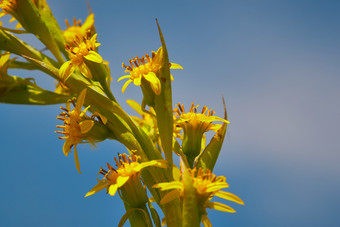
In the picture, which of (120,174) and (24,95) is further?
(24,95)

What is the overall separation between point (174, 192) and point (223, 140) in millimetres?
729

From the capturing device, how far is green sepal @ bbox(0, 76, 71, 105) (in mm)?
2746

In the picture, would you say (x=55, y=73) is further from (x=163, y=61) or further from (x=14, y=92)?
(x=163, y=61)

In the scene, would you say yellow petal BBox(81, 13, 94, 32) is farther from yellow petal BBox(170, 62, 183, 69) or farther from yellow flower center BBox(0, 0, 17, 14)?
yellow petal BBox(170, 62, 183, 69)

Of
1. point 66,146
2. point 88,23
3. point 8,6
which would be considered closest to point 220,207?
point 66,146

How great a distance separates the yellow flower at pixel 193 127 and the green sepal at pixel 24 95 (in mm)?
842

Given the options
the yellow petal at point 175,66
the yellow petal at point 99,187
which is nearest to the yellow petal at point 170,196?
the yellow petal at point 99,187

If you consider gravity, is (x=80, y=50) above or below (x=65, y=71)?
above

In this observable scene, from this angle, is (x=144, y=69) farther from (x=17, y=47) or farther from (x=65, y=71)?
(x=17, y=47)

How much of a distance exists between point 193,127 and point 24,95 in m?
1.23

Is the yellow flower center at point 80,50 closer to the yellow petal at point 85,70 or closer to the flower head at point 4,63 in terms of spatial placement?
the yellow petal at point 85,70

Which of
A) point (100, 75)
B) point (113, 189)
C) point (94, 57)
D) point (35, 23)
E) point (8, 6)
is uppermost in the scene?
point (8, 6)

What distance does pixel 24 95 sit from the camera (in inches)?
109

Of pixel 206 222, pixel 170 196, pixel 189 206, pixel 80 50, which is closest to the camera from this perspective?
pixel 189 206
